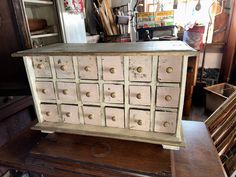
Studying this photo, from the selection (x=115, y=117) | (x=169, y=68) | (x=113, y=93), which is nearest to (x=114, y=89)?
(x=113, y=93)

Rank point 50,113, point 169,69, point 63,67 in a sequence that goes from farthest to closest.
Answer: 1. point 50,113
2. point 63,67
3. point 169,69

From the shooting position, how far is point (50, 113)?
0.83 meters

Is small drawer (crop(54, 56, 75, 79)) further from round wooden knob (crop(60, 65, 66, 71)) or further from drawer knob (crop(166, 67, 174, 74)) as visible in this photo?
drawer knob (crop(166, 67, 174, 74))

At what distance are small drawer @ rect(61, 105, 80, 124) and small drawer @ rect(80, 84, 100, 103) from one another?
0.08 meters

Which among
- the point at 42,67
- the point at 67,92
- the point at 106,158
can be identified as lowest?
the point at 106,158

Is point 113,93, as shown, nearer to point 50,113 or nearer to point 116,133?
point 116,133

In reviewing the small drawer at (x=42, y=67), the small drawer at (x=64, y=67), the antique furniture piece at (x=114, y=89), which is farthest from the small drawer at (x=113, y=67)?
the small drawer at (x=42, y=67)

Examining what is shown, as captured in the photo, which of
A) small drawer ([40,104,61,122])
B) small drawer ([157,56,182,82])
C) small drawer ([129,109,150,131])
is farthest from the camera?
small drawer ([40,104,61,122])

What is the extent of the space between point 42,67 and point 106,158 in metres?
0.46

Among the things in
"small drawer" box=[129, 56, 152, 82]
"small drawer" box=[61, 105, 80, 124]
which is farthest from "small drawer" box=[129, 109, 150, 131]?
"small drawer" box=[61, 105, 80, 124]

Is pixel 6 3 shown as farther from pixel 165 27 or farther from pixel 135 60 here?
pixel 165 27

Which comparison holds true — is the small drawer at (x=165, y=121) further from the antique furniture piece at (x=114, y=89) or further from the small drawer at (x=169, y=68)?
the small drawer at (x=169, y=68)

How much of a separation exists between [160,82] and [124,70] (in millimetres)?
142

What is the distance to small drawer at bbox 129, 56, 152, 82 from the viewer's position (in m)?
0.64
